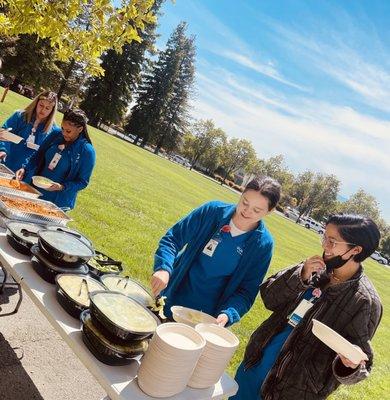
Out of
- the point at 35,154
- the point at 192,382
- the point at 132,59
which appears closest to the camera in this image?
the point at 192,382

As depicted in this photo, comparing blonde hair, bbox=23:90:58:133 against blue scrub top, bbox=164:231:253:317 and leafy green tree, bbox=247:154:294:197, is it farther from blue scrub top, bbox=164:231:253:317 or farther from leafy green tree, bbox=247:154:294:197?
leafy green tree, bbox=247:154:294:197

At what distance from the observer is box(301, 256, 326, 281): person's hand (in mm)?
2695

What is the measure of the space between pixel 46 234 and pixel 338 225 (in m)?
2.11

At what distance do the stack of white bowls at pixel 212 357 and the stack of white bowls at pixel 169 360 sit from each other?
0.43 ft

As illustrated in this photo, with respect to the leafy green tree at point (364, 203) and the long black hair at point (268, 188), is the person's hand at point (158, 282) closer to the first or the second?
the long black hair at point (268, 188)

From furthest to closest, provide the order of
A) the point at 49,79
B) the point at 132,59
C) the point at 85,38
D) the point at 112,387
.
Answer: the point at 132,59 < the point at 49,79 < the point at 85,38 < the point at 112,387

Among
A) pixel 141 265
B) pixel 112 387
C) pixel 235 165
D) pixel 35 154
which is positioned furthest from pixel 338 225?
pixel 235 165

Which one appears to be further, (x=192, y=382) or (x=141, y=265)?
(x=141, y=265)

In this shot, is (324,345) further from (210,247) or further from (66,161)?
(66,161)

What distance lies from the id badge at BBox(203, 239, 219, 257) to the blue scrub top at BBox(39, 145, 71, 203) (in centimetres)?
250

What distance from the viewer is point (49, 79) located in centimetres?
4272

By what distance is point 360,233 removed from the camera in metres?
2.58

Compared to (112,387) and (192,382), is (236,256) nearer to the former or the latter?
(192,382)

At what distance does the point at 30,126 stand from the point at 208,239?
11.3 feet
